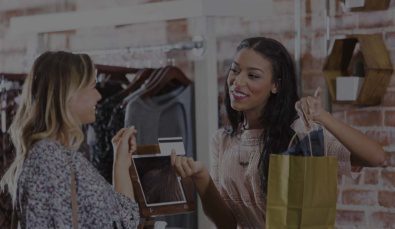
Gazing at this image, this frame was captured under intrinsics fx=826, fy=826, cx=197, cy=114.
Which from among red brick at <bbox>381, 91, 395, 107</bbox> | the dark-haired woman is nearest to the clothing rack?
the dark-haired woman

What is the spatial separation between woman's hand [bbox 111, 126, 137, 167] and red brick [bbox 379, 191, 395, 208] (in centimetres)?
103

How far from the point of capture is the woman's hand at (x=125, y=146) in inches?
90.6

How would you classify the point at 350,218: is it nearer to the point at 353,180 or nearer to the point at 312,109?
the point at 353,180

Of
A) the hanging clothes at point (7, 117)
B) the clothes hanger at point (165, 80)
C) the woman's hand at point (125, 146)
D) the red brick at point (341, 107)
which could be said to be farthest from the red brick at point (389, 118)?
the hanging clothes at point (7, 117)

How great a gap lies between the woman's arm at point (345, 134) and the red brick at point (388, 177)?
0.55 m

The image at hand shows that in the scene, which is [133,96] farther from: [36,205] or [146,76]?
[36,205]

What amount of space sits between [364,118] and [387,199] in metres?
0.30

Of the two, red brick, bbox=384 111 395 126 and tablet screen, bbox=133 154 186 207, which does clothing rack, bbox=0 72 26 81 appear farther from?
red brick, bbox=384 111 395 126

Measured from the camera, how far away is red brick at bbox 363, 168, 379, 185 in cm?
292

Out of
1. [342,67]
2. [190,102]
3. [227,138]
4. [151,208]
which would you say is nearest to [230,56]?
[190,102]

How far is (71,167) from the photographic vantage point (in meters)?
2.09

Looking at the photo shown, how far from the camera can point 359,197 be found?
2.98m

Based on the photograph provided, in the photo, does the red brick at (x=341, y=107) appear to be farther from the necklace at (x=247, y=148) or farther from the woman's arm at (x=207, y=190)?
the woman's arm at (x=207, y=190)

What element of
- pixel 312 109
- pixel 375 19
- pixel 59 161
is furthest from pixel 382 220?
pixel 59 161
